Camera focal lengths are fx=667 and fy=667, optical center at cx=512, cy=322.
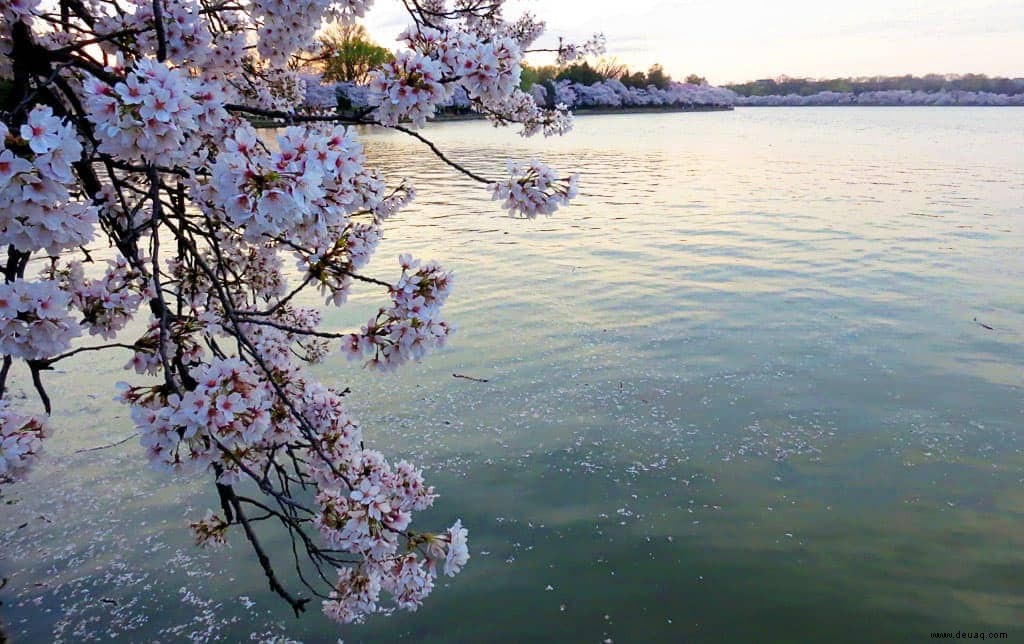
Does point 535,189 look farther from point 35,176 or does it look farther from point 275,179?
point 35,176

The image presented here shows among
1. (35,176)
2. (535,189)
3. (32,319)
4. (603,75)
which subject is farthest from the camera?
(603,75)

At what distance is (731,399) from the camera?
680cm

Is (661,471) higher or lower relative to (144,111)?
lower

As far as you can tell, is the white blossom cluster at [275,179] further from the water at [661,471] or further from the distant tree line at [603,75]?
the distant tree line at [603,75]

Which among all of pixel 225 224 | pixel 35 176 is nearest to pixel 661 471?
pixel 225 224

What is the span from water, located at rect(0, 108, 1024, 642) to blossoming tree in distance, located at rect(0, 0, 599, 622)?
102 centimetres

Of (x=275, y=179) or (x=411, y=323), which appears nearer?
(x=275, y=179)

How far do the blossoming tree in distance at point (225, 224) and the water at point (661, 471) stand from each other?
102 cm

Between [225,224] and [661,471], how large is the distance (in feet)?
13.3

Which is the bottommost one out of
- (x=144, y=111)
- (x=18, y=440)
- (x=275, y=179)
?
(x=18, y=440)

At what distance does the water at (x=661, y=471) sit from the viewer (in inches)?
163

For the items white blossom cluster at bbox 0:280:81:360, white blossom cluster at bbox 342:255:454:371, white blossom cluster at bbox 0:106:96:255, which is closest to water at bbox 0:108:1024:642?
white blossom cluster at bbox 342:255:454:371

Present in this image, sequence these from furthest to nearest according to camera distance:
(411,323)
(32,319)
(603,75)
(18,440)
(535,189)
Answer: (603,75) < (535,189) < (411,323) < (18,440) < (32,319)

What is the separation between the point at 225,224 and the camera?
2.90 meters
